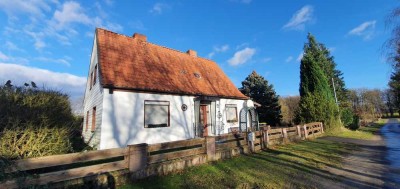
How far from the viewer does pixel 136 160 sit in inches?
255

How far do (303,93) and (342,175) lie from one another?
15.5 m

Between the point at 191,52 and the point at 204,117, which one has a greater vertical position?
the point at 191,52

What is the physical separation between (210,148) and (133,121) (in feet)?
15.8

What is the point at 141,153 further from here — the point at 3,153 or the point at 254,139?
the point at 254,139

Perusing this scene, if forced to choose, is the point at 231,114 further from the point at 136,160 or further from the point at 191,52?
the point at 136,160

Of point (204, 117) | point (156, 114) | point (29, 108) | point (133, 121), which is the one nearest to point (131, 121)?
point (133, 121)

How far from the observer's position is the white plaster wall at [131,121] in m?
10.9

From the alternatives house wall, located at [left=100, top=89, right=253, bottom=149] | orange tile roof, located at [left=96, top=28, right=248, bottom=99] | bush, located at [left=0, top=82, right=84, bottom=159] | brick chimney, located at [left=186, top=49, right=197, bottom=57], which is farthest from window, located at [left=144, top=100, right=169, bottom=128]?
brick chimney, located at [left=186, top=49, right=197, bottom=57]

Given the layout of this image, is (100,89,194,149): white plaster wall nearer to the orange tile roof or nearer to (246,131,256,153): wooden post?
the orange tile roof

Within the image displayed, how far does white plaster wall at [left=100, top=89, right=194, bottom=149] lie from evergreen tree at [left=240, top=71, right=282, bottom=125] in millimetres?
18571

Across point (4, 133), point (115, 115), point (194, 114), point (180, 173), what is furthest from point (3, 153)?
point (194, 114)

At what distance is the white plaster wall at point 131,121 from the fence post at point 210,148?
4576 mm

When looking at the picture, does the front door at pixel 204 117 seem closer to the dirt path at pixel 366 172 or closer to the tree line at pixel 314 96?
the dirt path at pixel 366 172

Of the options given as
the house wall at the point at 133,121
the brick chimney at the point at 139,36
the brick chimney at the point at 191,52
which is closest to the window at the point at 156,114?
the house wall at the point at 133,121
